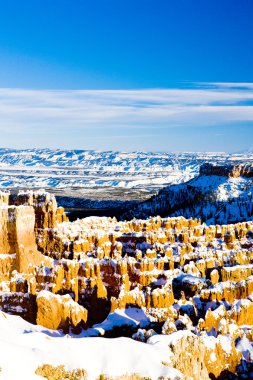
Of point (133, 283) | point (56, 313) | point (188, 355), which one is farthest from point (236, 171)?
point (188, 355)

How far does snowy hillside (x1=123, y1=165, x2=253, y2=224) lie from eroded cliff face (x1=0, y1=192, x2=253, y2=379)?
211 ft

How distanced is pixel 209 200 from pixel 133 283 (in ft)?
294

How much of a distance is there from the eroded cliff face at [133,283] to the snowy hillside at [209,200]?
211ft

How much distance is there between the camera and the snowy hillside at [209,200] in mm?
109450

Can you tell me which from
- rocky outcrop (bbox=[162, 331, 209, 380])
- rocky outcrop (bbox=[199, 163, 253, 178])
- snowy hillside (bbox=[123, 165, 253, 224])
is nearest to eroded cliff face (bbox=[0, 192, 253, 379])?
rocky outcrop (bbox=[162, 331, 209, 380])

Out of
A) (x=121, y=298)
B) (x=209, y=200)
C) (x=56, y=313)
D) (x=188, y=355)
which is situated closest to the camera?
(x=188, y=355)

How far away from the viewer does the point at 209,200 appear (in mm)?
118812

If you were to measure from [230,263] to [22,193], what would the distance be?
17.8 metres

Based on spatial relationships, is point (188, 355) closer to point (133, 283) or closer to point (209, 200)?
point (133, 283)

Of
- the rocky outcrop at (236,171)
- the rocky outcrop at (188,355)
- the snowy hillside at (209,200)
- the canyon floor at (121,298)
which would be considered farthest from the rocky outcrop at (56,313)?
the rocky outcrop at (236,171)

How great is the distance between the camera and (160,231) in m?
44.3

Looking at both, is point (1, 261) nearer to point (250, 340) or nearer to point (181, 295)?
point (181, 295)

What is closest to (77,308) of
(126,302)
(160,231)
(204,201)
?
(126,302)

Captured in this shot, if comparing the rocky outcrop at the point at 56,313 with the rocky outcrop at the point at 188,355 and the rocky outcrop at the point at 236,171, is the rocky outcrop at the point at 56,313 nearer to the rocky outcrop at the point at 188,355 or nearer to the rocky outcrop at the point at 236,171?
the rocky outcrop at the point at 188,355
